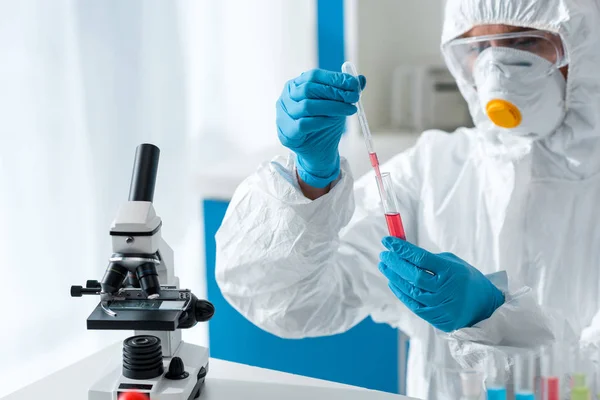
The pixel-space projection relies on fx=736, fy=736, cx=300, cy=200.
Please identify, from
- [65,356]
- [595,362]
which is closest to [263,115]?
[65,356]

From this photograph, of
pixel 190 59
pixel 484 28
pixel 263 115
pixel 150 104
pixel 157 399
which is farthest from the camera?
pixel 263 115

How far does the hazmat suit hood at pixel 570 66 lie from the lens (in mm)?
1271

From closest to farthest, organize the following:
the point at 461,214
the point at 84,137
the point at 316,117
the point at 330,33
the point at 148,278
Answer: the point at 148,278, the point at 316,117, the point at 461,214, the point at 84,137, the point at 330,33

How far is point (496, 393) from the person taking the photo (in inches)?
45.3

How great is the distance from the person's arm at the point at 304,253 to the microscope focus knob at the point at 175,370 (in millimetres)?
319

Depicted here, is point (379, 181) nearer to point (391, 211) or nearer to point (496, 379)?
point (391, 211)

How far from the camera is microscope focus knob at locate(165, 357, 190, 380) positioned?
3.20ft

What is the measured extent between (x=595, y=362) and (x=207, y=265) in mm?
1151

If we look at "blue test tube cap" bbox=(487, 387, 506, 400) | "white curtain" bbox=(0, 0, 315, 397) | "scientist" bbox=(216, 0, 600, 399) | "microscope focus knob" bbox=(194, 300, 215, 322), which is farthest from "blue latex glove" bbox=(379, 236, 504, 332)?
"white curtain" bbox=(0, 0, 315, 397)

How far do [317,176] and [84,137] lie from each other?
0.82 metres

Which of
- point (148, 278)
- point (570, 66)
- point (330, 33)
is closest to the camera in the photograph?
point (148, 278)

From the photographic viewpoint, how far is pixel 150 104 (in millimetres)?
1986

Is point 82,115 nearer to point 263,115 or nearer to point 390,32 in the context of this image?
point 263,115

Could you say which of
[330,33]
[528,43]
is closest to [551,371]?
[528,43]
